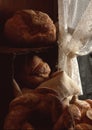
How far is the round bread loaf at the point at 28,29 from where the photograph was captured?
3.87 ft

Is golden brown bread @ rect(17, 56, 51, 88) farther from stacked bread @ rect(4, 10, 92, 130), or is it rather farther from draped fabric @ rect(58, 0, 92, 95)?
draped fabric @ rect(58, 0, 92, 95)

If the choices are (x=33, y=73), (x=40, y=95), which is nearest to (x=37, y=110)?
(x=40, y=95)

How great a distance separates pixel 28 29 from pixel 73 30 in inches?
12.4

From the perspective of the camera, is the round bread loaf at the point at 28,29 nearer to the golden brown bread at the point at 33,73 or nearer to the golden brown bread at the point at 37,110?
the golden brown bread at the point at 33,73

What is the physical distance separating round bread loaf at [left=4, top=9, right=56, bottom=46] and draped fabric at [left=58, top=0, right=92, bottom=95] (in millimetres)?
186

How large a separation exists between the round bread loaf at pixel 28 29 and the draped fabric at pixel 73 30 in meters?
0.19

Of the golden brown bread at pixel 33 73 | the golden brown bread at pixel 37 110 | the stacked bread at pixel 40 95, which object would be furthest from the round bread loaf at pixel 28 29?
the golden brown bread at pixel 37 110

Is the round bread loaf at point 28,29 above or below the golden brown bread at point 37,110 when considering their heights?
above

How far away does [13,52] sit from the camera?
1108 mm

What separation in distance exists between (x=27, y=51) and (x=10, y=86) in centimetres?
20

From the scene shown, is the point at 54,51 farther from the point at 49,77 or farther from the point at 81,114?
the point at 81,114

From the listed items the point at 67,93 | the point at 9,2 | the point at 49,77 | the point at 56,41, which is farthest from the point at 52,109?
the point at 9,2

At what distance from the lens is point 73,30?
141cm

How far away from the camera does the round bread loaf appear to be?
1.18 metres
